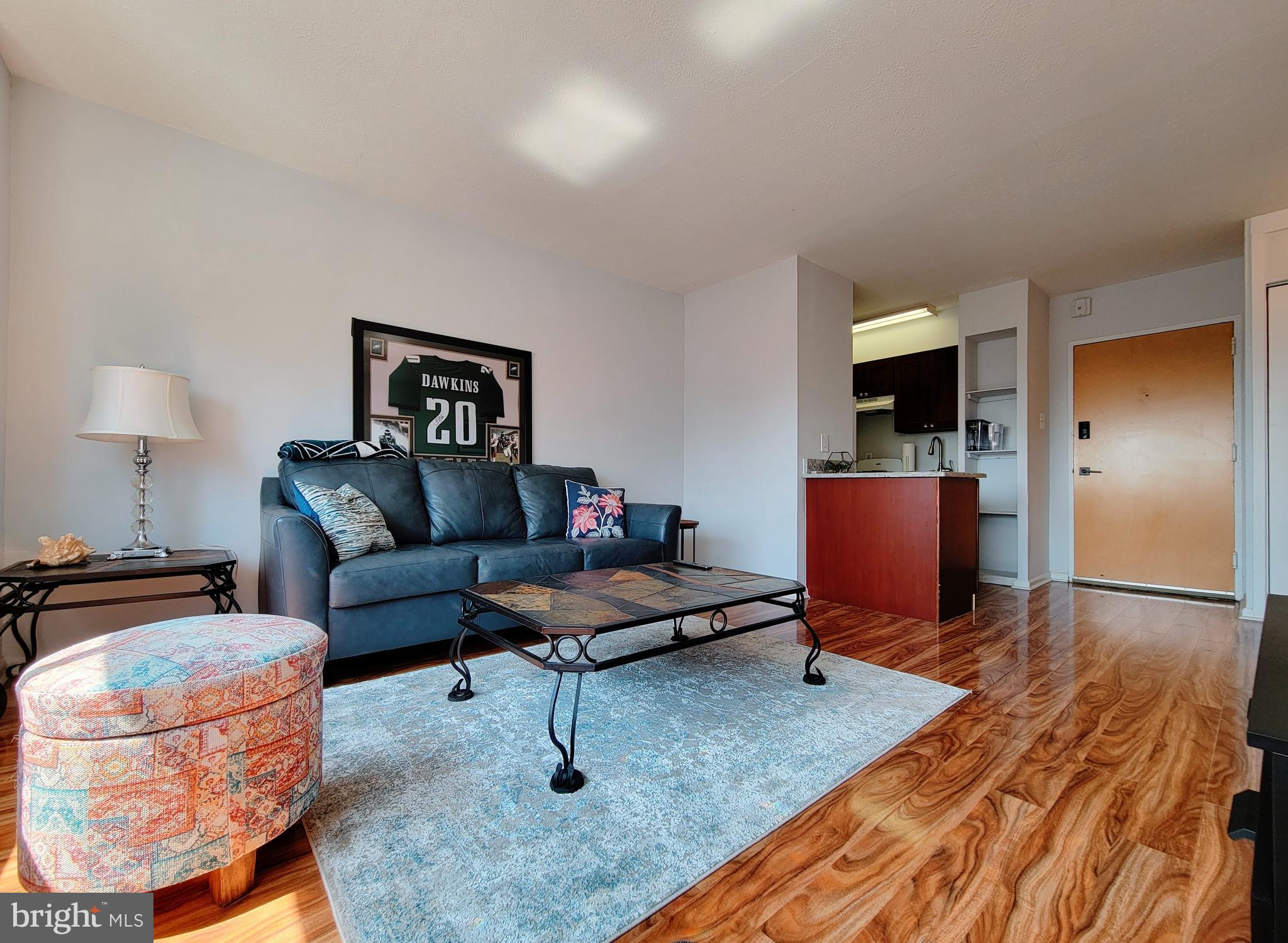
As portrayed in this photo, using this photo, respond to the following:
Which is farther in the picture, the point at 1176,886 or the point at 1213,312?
the point at 1213,312

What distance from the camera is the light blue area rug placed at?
103 centimetres

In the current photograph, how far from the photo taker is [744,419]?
4391 mm

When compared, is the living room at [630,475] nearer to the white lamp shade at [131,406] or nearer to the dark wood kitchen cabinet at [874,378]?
the white lamp shade at [131,406]

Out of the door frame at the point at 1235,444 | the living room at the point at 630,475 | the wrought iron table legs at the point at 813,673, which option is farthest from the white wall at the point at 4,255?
the door frame at the point at 1235,444

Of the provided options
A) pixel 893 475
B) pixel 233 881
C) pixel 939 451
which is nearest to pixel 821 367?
pixel 893 475

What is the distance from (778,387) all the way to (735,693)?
264cm

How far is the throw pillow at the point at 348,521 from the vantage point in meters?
2.38

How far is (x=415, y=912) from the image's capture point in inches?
39.0

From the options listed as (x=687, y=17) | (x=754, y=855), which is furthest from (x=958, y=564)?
(x=687, y=17)

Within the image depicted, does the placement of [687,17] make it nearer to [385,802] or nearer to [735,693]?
[735,693]

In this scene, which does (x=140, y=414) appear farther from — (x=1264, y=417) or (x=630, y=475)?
(x=1264, y=417)

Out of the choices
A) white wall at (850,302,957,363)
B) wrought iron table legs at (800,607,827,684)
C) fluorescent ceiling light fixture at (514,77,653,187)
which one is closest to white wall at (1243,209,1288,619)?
white wall at (850,302,957,363)

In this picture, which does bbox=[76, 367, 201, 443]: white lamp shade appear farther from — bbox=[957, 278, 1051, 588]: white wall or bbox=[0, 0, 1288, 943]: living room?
bbox=[957, 278, 1051, 588]: white wall

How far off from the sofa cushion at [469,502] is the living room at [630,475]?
2 cm
